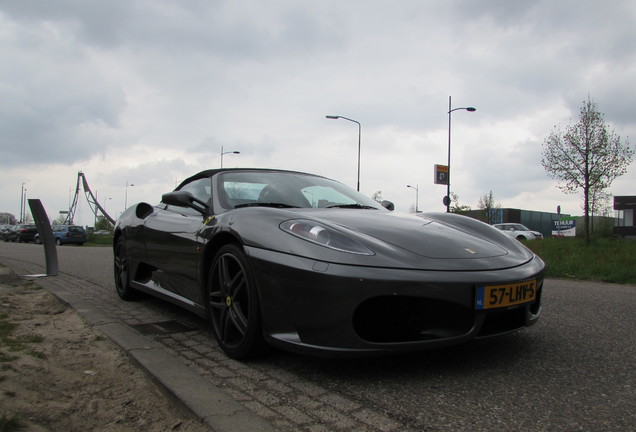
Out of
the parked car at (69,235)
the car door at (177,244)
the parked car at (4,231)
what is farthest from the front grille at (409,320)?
the parked car at (4,231)

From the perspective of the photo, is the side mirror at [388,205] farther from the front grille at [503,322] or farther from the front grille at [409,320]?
the front grille at [409,320]

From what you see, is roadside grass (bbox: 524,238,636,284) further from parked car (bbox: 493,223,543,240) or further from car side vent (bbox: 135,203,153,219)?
parked car (bbox: 493,223,543,240)

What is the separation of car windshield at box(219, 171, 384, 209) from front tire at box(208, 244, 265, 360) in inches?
18.6

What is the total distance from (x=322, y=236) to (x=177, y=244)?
149 centimetres

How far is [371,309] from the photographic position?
2207mm

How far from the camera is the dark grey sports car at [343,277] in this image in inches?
86.1

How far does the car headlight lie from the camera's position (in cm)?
232

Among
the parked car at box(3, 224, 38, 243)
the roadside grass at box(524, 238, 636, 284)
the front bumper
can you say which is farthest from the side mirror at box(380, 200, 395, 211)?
the parked car at box(3, 224, 38, 243)

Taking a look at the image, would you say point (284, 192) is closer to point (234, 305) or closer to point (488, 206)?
point (234, 305)

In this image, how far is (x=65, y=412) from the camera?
1.93 meters

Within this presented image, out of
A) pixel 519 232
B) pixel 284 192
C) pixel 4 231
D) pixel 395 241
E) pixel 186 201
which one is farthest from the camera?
pixel 4 231

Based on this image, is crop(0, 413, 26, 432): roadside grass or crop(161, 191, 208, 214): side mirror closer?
crop(0, 413, 26, 432): roadside grass

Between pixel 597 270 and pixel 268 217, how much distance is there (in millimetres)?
7415

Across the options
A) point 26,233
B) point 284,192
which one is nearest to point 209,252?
point 284,192
